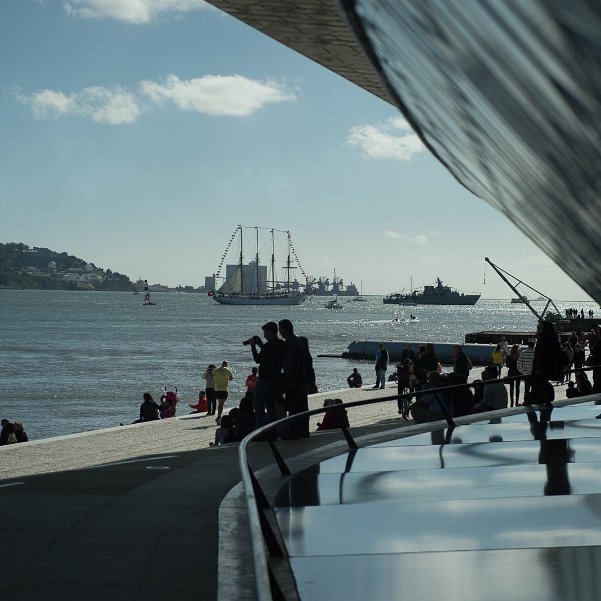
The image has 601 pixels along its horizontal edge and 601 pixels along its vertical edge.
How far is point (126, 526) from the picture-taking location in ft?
25.4

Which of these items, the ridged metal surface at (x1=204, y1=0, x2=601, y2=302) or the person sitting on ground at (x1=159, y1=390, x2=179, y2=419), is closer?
the ridged metal surface at (x1=204, y1=0, x2=601, y2=302)

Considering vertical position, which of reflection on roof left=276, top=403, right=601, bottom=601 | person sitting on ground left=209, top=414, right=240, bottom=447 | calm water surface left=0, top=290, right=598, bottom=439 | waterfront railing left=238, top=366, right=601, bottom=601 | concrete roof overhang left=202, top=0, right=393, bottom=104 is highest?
concrete roof overhang left=202, top=0, right=393, bottom=104

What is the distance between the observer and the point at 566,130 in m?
5.31

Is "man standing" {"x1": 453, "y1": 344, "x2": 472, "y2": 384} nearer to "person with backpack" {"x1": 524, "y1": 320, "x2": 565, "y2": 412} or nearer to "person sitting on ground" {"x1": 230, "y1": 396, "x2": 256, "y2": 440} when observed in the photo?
"person with backpack" {"x1": 524, "y1": 320, "x2": 565, "y2": 412}

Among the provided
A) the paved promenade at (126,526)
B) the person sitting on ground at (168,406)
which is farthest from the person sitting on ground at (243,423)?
the person sitting on ground at (168,406)

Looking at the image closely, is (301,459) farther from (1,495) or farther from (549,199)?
(549,199)

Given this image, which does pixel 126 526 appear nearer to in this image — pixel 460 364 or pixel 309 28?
pixel 460 364

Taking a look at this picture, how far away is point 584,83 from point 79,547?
4793mm

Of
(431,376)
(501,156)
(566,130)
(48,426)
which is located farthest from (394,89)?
(48,426)

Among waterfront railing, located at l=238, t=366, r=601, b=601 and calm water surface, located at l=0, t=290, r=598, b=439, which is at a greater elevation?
waterfront railing, located at l=238, t=366, r=601, b=601

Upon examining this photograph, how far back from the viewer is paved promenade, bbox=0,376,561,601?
5.99 metres

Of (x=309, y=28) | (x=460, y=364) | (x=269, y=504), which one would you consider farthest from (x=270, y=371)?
(x=309, y=28)

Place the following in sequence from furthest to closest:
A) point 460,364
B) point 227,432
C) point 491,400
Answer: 1. point 460,364
2. point 227,432
3. point 491,400

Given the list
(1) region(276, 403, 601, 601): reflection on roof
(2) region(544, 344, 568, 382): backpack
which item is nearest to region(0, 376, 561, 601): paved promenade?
(1) region(276, 403, 601, 601): reflection on roof
